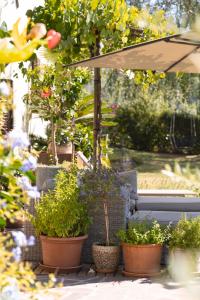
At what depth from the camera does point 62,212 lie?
6.07 metres

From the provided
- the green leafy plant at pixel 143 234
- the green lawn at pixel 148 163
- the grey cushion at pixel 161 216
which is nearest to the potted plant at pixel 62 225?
the green leafy plant at pixel 143 234

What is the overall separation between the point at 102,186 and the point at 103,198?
0.13 metres

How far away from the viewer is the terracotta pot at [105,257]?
6.20 m

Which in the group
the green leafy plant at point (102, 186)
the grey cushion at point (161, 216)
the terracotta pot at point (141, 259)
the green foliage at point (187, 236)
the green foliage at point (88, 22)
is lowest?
the terracotta pot at point (141, 259)

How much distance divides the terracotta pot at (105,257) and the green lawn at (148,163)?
9.30 meters

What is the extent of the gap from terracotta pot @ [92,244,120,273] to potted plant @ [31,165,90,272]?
0.18 m

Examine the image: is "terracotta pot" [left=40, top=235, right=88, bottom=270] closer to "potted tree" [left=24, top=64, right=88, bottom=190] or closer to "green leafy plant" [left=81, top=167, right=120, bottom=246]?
"green leafy plant" [left=81, top=167, right=120, bottom=246]

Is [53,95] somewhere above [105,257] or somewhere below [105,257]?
above

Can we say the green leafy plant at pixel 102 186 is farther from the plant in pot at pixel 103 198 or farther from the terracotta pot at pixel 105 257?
the terracotta pot at pixel 105 257

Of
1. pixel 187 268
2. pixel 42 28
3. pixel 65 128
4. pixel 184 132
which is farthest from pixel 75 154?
pixel 184 132

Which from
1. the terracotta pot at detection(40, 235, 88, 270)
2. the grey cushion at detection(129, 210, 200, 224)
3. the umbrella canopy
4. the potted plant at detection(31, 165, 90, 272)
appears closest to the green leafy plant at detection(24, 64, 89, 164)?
the umbrella canopy

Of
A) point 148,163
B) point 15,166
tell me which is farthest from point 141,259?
point 148,163

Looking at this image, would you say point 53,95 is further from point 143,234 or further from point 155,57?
point 143,234

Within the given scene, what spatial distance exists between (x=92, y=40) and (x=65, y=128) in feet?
12.8
